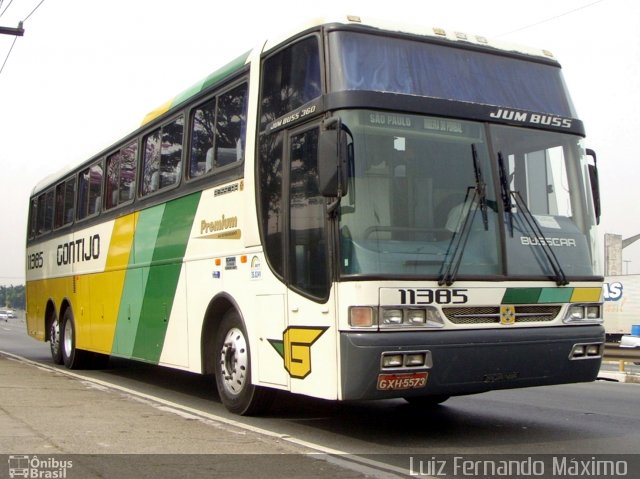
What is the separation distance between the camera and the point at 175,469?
584 cm

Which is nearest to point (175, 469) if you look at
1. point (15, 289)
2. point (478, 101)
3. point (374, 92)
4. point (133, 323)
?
point (374, 92)

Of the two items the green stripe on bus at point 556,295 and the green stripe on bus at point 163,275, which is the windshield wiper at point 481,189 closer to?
the green stripe on bus at point 556,295

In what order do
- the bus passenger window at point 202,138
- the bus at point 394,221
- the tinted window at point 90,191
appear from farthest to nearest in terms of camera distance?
the tinted window at point 90,191 → the bus passenger window at point 202,138 → the bus at point 394,221

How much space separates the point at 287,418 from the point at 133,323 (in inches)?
147

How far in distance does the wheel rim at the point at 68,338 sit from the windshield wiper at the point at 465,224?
9896mm

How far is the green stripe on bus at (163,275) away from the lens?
9555 mm

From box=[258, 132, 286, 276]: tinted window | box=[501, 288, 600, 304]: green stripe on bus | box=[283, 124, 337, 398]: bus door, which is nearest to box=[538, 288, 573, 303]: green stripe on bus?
box=[501, 288, 600, 304]: green stripe on bus

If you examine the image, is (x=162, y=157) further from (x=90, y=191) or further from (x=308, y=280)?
(x=308, y=280)

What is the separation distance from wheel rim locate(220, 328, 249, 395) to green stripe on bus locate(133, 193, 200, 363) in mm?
1595

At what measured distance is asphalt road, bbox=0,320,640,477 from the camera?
6.67 m

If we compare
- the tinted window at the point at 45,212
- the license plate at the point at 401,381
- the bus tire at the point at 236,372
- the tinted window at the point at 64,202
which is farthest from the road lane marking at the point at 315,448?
the tinted window at the point at 45,212

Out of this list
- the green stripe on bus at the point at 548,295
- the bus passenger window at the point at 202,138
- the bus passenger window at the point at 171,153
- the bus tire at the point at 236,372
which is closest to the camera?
the green stripe on bus at the point at 548,295

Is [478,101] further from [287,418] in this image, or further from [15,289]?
[15,289]

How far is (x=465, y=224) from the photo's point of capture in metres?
6.76
